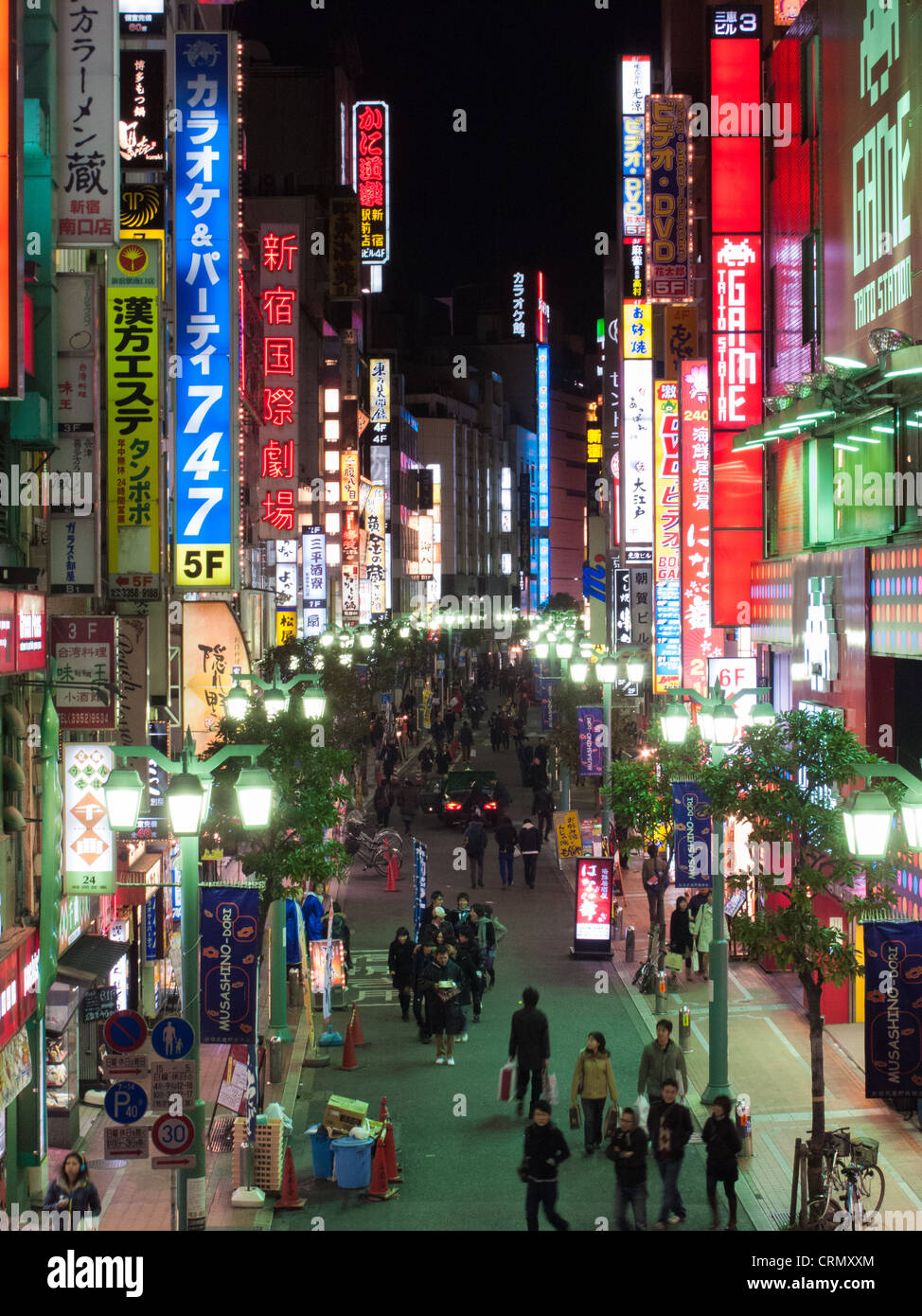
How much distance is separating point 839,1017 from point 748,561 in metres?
8.69

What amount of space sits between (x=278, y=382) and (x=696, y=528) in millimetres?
18675

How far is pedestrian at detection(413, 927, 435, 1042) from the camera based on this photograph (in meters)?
21.2

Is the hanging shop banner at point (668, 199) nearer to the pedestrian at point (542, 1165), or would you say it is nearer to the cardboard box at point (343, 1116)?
the cardboard box at point (343, 1116)

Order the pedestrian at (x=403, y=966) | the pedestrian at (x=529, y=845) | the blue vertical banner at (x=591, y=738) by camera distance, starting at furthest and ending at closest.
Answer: the blue vertical banner at (x=591, y=738) → the pedestrian at (x=529, y=845) → the pedestrian at (x=403, y=966)

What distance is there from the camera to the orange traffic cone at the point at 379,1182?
50.4 ft

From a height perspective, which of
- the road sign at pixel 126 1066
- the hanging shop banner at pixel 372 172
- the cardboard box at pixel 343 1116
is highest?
the hanging shop banner at pixel 372 172

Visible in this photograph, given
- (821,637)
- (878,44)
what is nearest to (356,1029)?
(821,637)

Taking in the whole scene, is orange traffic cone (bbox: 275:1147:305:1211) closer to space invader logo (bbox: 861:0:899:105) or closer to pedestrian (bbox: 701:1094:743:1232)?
pedestrian (bbox: 701:1094:743:1232)

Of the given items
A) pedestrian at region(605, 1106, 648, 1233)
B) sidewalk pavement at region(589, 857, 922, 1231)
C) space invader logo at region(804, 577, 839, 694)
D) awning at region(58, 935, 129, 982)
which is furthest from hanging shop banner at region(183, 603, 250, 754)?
pedestrian at region(605, 1106, 648, 1233)

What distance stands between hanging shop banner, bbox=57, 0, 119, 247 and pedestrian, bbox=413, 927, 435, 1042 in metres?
10.2

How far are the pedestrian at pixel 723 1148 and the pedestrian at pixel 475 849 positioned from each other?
18.7 meters

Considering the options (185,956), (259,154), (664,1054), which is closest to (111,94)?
(185,956)

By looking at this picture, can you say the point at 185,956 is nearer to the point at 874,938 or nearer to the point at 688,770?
the point at 874,938

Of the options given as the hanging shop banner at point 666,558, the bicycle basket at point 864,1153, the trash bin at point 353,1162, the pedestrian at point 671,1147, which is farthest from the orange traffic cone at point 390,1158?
the hanging shop banner at point 666,558
